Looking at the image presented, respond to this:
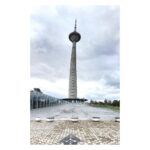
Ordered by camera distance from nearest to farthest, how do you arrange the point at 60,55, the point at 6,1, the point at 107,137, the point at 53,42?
1. the point at 6,1
2. the point at 107,137
3. the point at 53,42
4. the point at 60,55

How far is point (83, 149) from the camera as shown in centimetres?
183

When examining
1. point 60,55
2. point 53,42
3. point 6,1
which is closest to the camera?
point 6,1

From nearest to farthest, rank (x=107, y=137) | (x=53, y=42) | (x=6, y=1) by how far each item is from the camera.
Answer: (x=6, y=1), (x=107, y=137), (x=53, y=42)

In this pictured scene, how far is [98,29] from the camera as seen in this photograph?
2.53m
